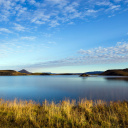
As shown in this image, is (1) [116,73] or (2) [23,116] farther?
(1) [116,73]

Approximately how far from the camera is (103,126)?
25.4ft

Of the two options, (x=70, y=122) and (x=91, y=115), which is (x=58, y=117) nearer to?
(x=70, y=122)

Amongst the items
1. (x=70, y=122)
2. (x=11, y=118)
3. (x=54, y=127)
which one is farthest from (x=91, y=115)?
(x=11, y=118)

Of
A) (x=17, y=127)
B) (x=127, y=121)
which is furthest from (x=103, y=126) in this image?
(x=17, y=127)

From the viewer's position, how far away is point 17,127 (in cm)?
764

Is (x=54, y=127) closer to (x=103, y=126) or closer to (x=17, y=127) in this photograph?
(x=17, y=127)

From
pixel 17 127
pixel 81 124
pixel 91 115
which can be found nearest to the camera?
pixel 17 127

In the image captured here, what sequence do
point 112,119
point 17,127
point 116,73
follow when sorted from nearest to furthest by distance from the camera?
1. point 17,127
2. point 112,119
3. point 116,73

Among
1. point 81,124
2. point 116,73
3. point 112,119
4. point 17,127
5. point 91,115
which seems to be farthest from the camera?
point 116,73

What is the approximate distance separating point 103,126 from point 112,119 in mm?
1613

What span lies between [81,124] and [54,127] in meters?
2.00

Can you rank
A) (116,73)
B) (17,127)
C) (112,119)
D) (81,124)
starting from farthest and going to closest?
(116,73) → (112,119) → (81,124) → (17,127)

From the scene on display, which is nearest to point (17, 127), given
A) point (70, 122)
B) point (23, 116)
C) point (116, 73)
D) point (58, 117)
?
point (23, 116)

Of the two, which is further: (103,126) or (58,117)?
(58,117)
